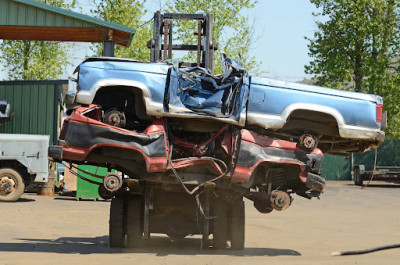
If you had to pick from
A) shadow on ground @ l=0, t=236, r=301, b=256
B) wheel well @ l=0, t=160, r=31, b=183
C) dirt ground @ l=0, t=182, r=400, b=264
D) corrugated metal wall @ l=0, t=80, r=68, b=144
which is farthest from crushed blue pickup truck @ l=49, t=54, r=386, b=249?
corrugated metal wall @ l=0, t=80, r=68, b=144

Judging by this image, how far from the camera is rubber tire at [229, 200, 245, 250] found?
1248 cm

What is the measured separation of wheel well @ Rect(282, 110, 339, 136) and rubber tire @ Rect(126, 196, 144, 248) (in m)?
2.59

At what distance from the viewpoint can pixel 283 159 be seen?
11.8 metres

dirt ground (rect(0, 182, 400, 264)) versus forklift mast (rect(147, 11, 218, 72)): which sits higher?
forklift mast (rect(147, 11, 218, 72))

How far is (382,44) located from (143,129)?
120 ft

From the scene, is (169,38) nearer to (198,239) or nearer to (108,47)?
(198,239)

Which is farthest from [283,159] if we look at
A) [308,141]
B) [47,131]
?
[47,131]

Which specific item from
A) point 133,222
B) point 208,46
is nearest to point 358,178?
point 208,46

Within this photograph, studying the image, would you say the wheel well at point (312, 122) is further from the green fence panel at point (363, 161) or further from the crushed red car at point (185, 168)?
the green fence panel at point (363, 161)

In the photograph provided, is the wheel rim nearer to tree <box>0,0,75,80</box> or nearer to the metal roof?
the metal roof

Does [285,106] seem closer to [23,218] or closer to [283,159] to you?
[283,159]

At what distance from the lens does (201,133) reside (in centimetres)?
1193

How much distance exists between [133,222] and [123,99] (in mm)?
2028

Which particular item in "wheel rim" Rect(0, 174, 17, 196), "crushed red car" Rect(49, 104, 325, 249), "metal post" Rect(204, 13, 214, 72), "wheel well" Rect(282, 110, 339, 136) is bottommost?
"wheel rim" Rect(0, 174, 17, 196)
